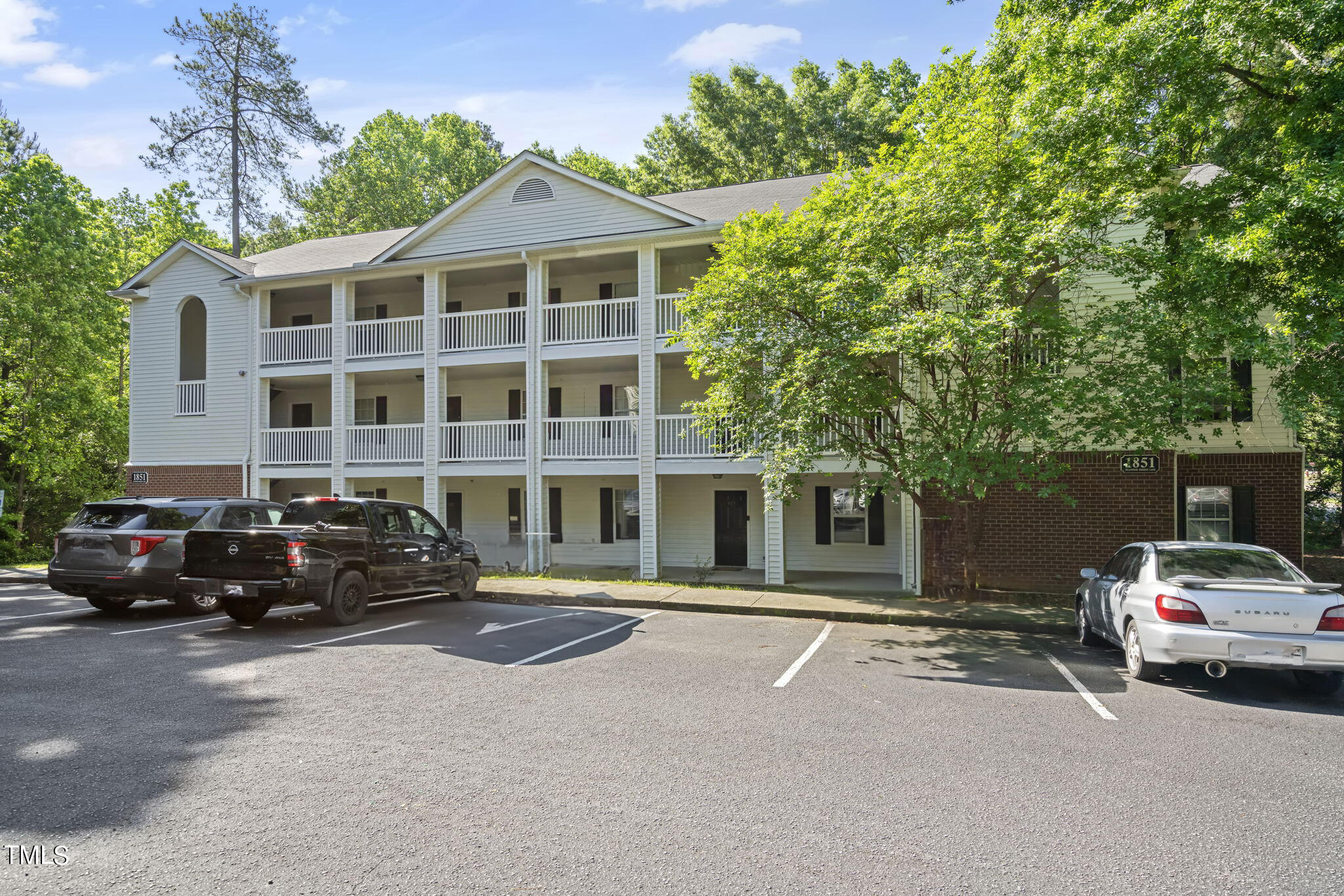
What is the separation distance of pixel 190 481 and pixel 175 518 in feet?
39.2

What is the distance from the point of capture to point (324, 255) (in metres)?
22.1

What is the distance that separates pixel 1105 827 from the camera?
14.0 feet

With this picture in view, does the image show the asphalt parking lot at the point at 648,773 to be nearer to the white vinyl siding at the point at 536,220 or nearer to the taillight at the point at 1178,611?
the taillight at the point at 1178,611

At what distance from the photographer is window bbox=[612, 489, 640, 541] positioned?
19719 millimetres

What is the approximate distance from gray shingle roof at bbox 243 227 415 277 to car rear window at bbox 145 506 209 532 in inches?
410

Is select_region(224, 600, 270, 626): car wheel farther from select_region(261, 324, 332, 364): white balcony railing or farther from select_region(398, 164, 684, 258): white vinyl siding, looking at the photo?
select_region(261, 324, 332, 364): white balcony railing

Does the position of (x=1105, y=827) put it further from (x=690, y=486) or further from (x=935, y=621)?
(x=690, y=486)

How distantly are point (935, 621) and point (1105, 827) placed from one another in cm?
758

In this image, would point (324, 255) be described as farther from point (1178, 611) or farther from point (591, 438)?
point (1178, 611)

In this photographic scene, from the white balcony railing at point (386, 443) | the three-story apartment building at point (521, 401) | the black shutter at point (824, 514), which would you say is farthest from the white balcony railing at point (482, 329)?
the black shutter at point (824, 514)

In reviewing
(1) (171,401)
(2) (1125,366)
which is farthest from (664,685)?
(1) (171,401)

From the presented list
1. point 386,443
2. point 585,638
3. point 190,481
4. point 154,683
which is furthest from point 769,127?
point 154,683

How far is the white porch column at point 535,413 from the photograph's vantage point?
17.9 m

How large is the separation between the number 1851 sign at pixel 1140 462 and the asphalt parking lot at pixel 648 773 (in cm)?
682
